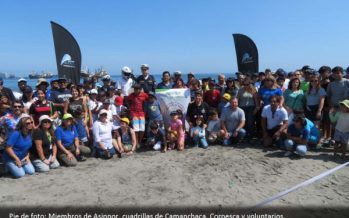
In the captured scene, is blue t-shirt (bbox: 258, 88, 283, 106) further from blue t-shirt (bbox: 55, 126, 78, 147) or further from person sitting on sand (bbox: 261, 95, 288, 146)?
blue t-shirt (bbox: 55, 126, 78, 147)

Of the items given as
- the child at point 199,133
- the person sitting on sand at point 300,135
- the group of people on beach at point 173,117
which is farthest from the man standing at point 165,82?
the person sitting on sand at point 300,135

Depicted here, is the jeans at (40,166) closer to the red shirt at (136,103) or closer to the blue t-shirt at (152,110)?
the red shirt at (136,103)

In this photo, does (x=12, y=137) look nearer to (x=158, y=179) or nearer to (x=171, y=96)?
(x=158, y=179)

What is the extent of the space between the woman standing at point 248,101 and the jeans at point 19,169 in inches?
215

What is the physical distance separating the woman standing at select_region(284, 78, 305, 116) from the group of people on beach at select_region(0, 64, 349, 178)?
0.03 m

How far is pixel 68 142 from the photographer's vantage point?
23.8 ft

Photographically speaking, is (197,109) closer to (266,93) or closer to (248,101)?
(248,101)

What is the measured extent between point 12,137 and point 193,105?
14.8 ft

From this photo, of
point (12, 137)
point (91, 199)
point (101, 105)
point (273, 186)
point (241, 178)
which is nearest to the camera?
point (91, 199)

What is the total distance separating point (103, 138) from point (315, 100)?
218 inches

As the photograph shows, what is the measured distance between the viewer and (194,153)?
25.0 feet

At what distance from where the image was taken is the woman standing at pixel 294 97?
7945 mm

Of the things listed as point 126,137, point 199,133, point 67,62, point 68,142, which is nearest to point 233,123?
point 199,133

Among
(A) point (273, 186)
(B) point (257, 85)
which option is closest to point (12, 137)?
(A) point (273, 186)
